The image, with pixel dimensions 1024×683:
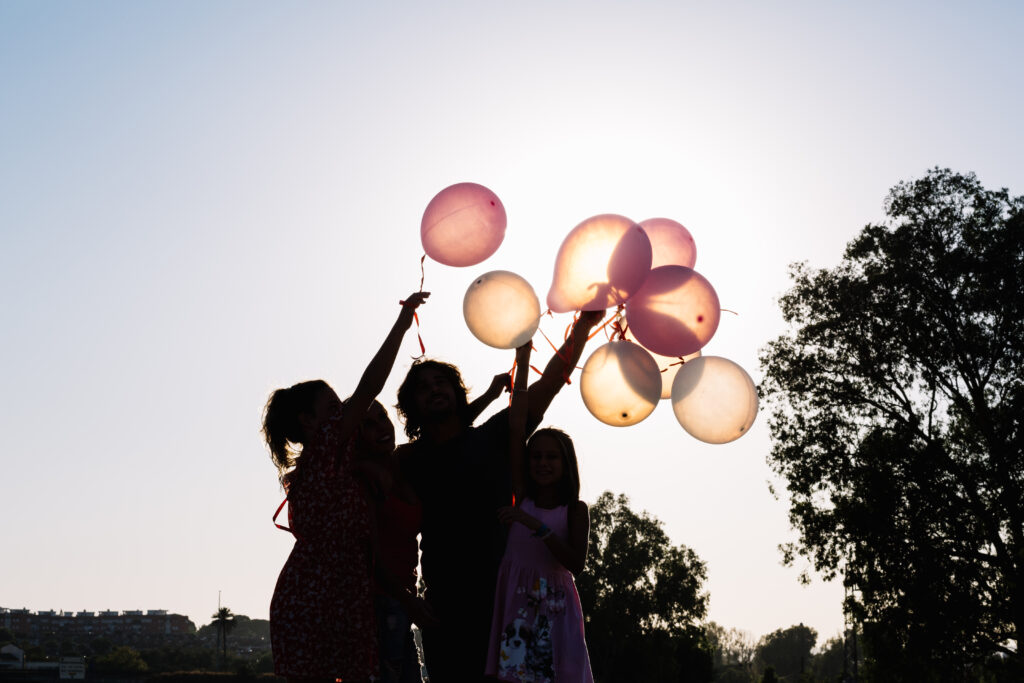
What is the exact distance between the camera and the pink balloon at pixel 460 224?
4.06m

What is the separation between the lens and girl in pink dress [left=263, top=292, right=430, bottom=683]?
3.13 metres

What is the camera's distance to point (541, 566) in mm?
3633

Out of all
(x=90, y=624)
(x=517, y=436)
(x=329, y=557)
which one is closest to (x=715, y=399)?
(x=517, y=436)

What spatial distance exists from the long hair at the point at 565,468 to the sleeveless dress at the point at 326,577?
2.56ft

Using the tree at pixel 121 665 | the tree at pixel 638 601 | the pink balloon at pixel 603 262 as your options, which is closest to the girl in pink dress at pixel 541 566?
the pink balloon at pixel 603 262

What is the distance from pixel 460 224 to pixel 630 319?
34.6 inches

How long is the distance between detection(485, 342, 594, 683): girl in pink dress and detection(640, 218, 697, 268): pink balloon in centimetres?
97

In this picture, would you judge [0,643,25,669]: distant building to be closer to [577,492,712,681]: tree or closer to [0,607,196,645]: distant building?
[0,607,196,645]: distant building

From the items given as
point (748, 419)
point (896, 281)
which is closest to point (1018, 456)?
point (896, 281)

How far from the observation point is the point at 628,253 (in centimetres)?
377

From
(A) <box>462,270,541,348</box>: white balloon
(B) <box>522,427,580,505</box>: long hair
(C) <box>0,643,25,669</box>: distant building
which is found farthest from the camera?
(C) <box>0,643,25,669</box>: distant building

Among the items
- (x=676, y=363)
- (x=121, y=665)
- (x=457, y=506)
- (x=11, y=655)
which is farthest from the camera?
(x=11, y=655)

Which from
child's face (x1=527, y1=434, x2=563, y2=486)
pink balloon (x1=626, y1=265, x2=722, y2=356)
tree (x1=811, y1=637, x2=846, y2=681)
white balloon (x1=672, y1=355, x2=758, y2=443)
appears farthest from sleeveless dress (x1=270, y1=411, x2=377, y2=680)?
tree (x1=811, y1=637, x2=846, y2=681)

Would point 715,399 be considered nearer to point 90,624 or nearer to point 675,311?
point 675,311
